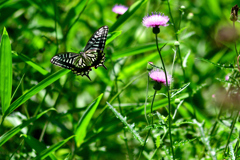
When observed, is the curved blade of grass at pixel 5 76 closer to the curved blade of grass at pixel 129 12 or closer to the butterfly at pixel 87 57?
the butterfly at pixel 87 57

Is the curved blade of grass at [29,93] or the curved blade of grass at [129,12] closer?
the curved blade of grass at [29,93]

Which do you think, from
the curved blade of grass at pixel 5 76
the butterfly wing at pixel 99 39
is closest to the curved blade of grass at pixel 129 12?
the butterfly wing at pixel 99 39

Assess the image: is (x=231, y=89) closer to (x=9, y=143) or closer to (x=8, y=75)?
(x=8, y=75)

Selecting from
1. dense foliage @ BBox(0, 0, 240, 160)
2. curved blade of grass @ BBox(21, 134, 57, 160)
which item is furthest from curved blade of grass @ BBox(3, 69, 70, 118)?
curved blade of grass @ BBox(21, 134, 57, 160)

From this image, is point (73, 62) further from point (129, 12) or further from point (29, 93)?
point (129, 12)

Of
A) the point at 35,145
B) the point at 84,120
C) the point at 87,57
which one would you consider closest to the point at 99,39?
the point at 87,57

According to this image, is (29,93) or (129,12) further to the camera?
(129,12)
